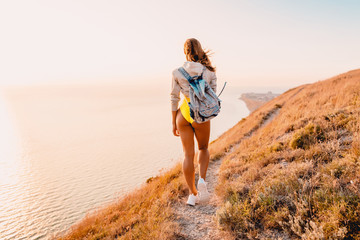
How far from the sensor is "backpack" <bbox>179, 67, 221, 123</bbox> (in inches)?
108

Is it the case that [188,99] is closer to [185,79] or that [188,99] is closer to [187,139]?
[185,79]

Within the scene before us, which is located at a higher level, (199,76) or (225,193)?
(199,76)

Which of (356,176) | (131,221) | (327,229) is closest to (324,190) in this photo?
(356,176)

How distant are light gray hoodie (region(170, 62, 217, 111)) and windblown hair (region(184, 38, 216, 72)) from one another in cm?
15

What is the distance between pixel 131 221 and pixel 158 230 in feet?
3.74

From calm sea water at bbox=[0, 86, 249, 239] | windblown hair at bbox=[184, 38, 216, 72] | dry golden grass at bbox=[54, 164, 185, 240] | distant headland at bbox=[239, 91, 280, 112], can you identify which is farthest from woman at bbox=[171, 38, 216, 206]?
distant headland at bbox=[239, 91, 280, 112]

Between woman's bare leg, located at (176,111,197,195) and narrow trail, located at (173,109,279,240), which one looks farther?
woman's bare leg, located at (176,111,197,195)

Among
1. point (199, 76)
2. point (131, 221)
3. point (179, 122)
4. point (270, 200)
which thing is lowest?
point (131, 221)

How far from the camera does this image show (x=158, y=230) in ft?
9.45

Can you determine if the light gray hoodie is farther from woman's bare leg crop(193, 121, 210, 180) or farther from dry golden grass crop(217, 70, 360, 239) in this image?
dry golden grass crop(217, 70, 360, 239)

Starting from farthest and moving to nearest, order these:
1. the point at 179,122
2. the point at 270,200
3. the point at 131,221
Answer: the point at 131,221
the point at 179,122
the point at 270,200

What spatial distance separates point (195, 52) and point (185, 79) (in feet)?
1.55

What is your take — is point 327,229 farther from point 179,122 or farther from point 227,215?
point 179,122

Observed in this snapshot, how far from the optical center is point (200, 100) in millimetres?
2797
